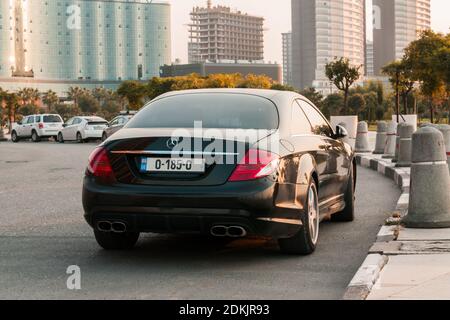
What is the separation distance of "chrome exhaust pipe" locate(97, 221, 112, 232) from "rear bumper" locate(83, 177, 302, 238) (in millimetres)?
70

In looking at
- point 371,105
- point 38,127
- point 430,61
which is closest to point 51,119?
point 38,127

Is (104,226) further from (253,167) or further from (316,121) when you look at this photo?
(316,121)

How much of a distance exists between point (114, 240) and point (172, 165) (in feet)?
4.16

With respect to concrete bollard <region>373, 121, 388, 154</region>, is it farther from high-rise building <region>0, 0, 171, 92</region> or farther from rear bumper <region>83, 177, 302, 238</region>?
high-rise building <region>0, 0, 171, 92</region>

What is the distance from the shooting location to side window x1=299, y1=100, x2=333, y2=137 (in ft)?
24.3

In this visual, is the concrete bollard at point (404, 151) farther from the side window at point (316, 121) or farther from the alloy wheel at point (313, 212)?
the alloy wheel at point (313, 212)

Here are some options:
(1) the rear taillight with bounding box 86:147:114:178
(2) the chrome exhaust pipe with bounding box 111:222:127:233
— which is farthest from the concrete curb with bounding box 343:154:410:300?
(1) the rear taillight with bounding box 86:147:114:178

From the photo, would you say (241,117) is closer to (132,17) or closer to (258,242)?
(258,242)

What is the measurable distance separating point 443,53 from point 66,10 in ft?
487

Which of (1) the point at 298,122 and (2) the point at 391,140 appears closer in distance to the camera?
(1) the point at 298,122

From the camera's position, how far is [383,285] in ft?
16.1

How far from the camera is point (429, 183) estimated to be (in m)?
7.40

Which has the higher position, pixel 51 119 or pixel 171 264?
pixel 51 119
